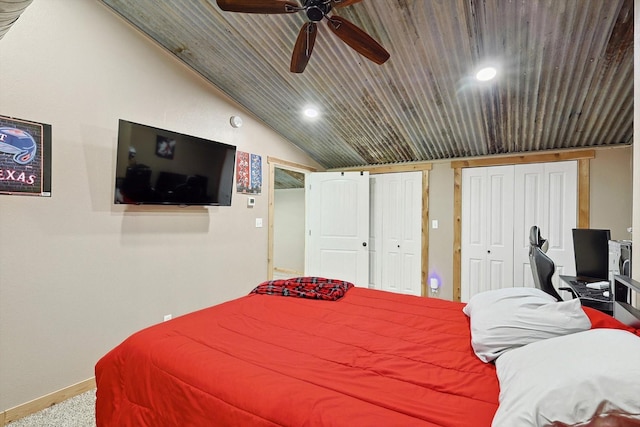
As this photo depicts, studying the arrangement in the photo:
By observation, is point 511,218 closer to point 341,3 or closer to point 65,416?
point 341,3

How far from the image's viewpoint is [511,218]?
3756 mm

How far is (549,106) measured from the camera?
9.48 feet

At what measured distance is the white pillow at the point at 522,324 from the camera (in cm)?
118

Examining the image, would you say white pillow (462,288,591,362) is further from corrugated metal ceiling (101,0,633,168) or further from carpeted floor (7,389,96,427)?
carpeted floor (7,389,96,427)

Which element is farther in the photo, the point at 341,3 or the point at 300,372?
the point at 341,3

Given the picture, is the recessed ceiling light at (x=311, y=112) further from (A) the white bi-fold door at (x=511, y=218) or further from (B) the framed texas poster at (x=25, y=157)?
(B) the framed texas poster at (x=25, y=157)

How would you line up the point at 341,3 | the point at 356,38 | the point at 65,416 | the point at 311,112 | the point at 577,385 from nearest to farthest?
1. the point at 577,385
2. the point at 341,3
3. the point at 356,38
4. the point at 65,416
5. the point at 311,112

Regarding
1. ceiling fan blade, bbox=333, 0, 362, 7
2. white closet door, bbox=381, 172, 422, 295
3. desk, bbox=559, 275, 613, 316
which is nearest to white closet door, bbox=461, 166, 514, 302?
white closet door, bbox=381, 172, 422, 295

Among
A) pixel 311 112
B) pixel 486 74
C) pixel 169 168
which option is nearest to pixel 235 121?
pixel 311 112

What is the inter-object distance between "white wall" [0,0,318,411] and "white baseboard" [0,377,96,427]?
0.13 ft

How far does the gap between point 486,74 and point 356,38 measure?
139cm

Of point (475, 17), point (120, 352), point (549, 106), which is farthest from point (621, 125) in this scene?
point (120, 352)

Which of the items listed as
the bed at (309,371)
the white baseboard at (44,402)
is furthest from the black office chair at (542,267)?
the white baseboard at (44,402)

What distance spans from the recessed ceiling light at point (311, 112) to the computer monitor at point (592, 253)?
9.40 feet
